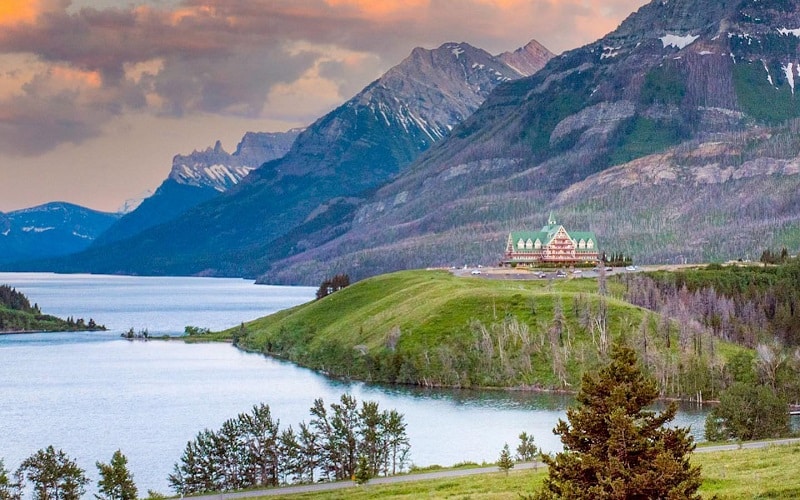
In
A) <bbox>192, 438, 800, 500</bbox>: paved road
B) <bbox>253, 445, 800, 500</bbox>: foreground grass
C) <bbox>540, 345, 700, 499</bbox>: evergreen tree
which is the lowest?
<bbox>192, 438, 800, 500</bbox>: paved road

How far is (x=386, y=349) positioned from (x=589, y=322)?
3501 centimetres

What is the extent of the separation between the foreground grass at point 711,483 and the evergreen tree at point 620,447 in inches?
345

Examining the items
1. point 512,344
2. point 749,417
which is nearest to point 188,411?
point 512,344

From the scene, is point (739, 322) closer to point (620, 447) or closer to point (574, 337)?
point (574, 337)

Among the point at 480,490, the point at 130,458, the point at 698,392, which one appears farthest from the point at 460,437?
the point at 480,490

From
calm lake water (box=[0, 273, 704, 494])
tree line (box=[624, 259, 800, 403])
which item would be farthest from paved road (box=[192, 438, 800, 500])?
tree line (box=[624, 259, 800, 403])

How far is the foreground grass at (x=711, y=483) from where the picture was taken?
46.2 m

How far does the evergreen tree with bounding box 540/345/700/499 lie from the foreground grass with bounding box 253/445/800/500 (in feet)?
28.8

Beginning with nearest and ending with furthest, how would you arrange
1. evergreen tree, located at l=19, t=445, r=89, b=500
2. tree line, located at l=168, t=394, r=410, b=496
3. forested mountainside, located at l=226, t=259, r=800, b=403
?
evergreen tree, located at l=19, t=445, r=89, b=500
tree line, located at l=168, t=394, r=410, b=496
forested mountainside, located at l=226, t=259, r=800, b=403

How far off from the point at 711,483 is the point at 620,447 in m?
20.3

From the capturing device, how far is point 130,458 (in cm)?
10325

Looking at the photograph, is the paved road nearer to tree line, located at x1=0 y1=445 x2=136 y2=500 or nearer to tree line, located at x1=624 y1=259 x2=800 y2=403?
tree line, located at x1=0 y1=445 x2=136 y2=500

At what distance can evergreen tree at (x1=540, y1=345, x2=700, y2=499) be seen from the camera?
102 feet

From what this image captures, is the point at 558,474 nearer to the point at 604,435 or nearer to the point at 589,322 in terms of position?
the point at 604,435
